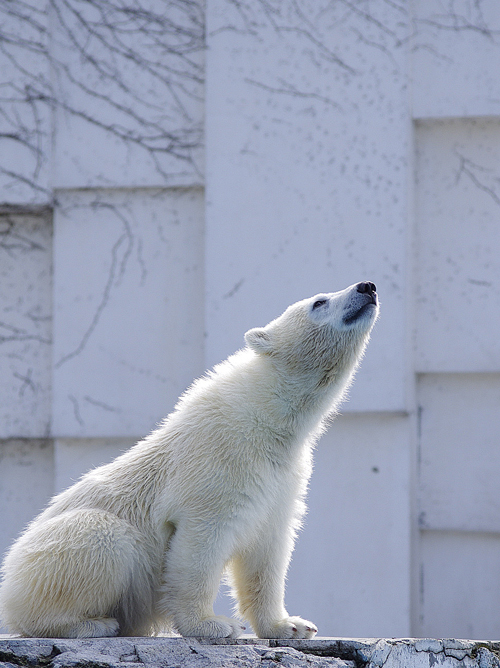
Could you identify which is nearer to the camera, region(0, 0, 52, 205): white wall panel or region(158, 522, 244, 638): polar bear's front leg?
region(158, 522, 244, 638): polar bear's front leg

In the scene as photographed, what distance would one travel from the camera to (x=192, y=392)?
3371mm

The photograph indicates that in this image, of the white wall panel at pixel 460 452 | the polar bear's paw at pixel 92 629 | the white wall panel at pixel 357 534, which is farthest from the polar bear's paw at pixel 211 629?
the white wall panel at pixel 460 452

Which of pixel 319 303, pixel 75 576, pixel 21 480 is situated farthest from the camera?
pixel 21 480

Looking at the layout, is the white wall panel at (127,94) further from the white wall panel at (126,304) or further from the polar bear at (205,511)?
the polar bear at (205,511)

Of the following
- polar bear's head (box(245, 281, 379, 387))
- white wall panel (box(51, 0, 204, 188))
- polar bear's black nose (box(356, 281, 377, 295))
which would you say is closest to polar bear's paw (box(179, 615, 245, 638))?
polar bear's head (box(245, 281, 379, 387))

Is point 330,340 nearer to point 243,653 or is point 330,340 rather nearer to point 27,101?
point 243,653

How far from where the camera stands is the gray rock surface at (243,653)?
260cm

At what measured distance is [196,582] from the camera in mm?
2879

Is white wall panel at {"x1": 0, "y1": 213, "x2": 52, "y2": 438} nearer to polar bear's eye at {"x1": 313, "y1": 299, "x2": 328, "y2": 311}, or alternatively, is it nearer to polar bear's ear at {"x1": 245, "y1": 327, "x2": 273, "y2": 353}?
polar bear's ear at {"x1": 245, "y1": 327, "x2": 273, "y2": 353}

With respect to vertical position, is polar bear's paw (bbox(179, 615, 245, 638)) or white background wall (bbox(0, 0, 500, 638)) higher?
white background wall (bbox(0, 0, 500, 638))

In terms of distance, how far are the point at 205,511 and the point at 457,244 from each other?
4140 millimetres

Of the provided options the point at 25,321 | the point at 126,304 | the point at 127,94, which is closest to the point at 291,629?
the point at 126,304

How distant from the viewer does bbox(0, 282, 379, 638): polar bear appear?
2881 millimetres

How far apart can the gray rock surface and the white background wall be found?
3.09 meters
